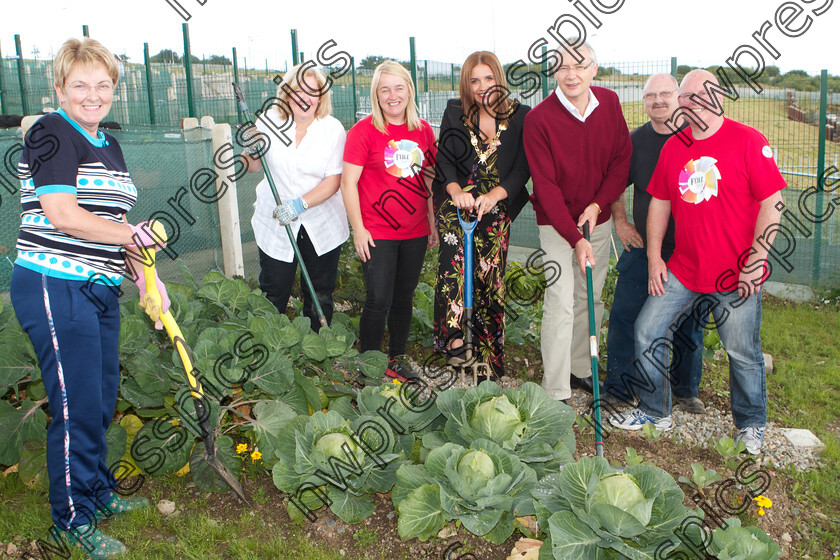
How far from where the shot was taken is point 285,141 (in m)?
3.84

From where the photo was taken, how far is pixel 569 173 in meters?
3.52

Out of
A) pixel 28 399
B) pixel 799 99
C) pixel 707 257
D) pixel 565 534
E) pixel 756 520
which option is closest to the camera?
pixel 565 534

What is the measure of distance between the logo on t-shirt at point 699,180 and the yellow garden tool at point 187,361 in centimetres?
228

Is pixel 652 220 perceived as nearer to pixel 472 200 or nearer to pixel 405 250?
pixel 472 200

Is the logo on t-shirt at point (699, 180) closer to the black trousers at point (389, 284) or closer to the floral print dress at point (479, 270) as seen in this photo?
the floral print dress at point (479, 270)

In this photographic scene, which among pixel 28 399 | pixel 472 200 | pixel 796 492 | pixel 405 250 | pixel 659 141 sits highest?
pixel 659 141

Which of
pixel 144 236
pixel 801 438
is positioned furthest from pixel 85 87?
pixel 801 438

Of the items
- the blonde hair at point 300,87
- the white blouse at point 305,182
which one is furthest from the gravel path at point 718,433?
the blonde hair at point 300,87

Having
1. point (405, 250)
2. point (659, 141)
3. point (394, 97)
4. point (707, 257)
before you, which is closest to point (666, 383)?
point (707, 257)

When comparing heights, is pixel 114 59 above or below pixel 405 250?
above

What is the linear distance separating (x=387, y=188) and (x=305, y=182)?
1.61ft

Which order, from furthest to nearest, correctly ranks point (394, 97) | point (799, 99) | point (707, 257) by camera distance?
point (799, 99)
point (394, 97)
point (707, 257)

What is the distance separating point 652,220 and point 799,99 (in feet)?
13.1

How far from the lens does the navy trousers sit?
7.34 ft
